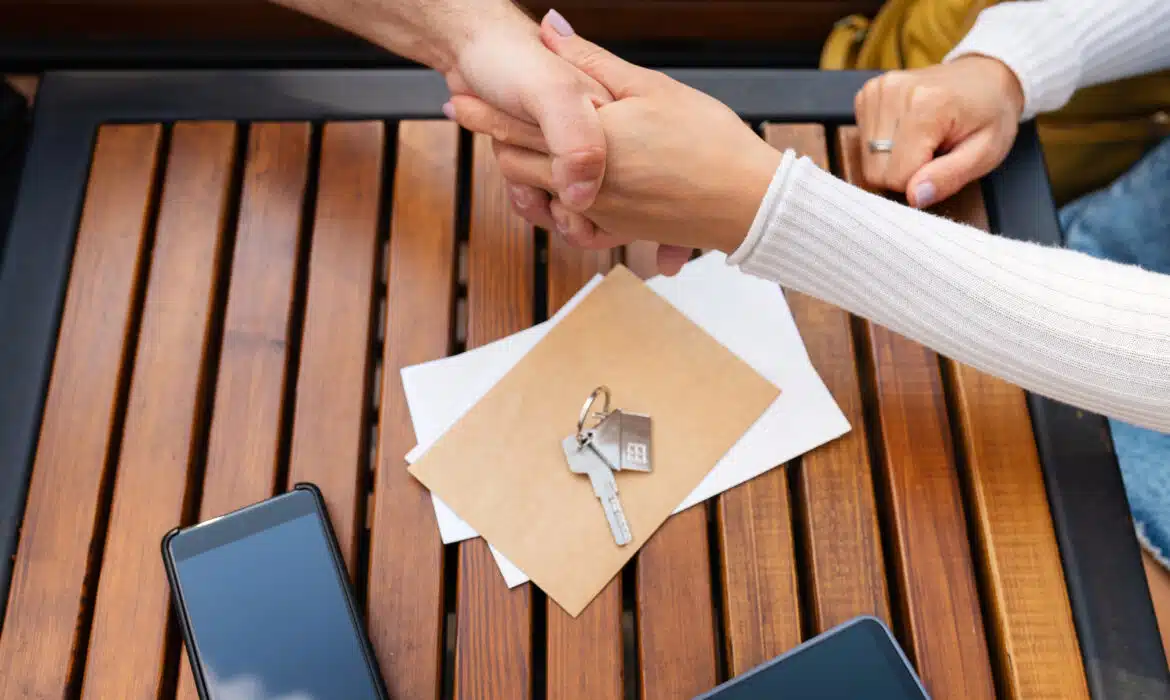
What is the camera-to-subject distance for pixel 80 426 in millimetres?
642

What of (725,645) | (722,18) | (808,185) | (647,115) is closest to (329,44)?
(722,18)

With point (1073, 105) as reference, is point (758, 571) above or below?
below

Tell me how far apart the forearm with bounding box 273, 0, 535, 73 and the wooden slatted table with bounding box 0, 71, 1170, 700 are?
0.11 feet

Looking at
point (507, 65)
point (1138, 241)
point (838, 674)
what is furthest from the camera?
point (1138, 241)

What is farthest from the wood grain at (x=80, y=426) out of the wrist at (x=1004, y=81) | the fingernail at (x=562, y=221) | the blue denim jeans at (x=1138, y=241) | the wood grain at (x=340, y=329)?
the blue denim jeans at (x=1138, y=241)

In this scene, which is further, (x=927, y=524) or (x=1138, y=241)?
(x=1138, y=241)

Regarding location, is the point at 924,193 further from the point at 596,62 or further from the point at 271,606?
the point at 271,606

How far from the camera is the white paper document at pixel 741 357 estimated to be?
2.09ft

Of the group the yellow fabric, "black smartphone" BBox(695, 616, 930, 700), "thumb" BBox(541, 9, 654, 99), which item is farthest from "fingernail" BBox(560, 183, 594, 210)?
the yellow fabric

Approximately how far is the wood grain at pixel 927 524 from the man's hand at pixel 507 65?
290mm

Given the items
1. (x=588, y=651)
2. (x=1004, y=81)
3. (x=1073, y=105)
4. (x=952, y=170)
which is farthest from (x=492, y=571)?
(x=1073, y=105)

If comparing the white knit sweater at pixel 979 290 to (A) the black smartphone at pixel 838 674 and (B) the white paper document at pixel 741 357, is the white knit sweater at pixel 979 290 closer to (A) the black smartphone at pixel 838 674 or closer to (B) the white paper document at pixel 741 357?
(B) the white paper document at pixel 741 357

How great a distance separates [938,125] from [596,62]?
12.0 inches

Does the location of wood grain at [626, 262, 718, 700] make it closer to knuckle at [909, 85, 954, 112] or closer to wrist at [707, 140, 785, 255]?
wrist at [707, 140, 785, 255]
